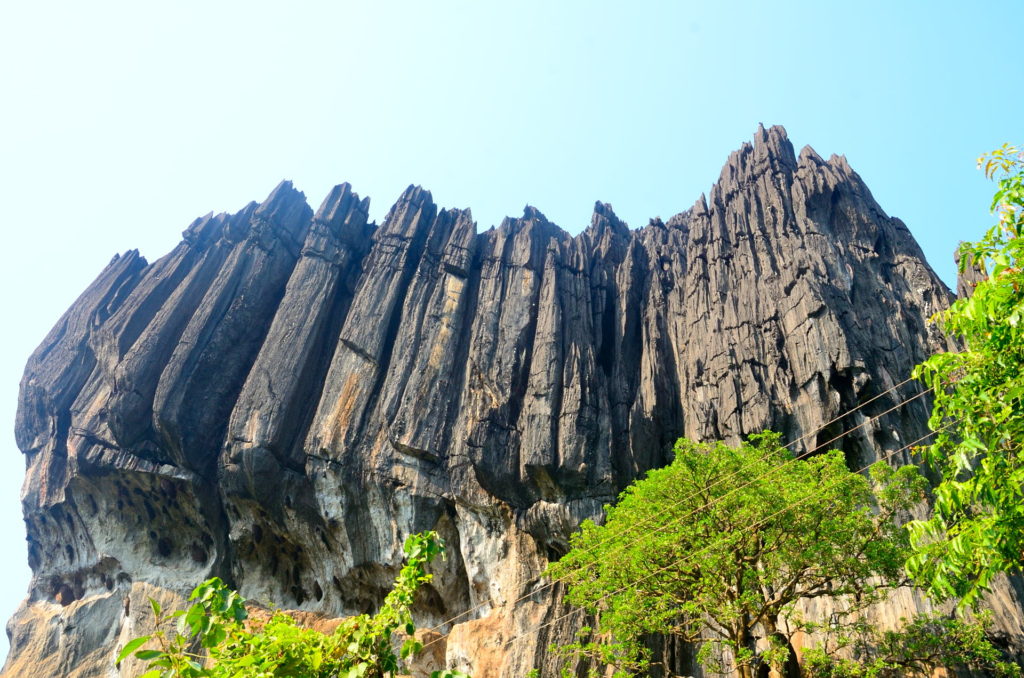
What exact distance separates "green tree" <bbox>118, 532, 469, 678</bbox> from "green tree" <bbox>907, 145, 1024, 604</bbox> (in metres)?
5.57

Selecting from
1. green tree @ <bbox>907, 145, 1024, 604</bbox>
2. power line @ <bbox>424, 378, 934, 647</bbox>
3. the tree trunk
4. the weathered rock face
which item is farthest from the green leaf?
the weathered rock face

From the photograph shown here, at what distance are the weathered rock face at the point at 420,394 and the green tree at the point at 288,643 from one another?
60.9 ft

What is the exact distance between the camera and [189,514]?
102 feet

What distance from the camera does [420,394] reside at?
31.0 meters

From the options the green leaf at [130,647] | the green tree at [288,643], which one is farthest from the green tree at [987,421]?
the green leaf at [130,647]

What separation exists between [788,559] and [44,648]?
94.8ft

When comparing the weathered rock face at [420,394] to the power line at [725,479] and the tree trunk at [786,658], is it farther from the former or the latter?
the tree trunk at [786,658]

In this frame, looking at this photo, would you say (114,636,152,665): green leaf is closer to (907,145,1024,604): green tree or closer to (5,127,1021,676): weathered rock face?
(907,145,1024,604): green tree

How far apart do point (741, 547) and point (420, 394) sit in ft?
53.4

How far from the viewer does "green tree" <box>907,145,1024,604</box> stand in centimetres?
774

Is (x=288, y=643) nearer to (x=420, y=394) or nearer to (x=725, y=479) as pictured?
(x=725, y=479)

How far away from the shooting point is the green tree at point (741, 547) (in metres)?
17.4

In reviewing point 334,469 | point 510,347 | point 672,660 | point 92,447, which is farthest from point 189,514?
point 672,660

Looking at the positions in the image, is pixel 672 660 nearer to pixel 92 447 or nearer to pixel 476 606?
pixel 476 606
